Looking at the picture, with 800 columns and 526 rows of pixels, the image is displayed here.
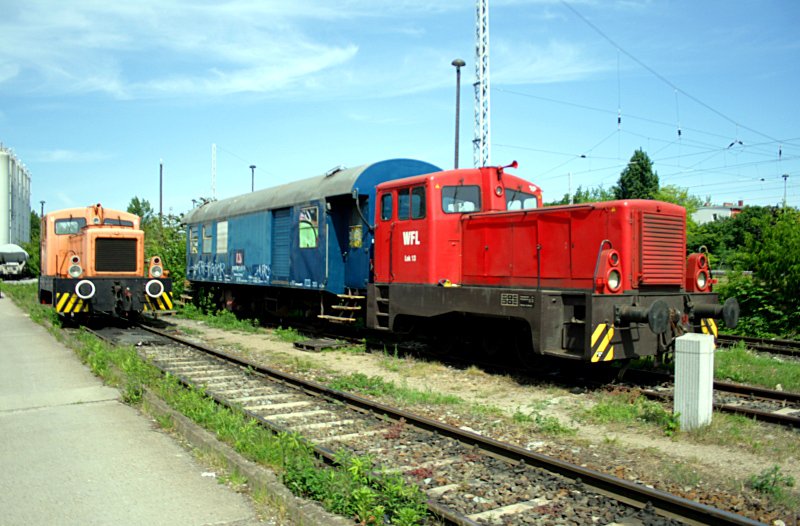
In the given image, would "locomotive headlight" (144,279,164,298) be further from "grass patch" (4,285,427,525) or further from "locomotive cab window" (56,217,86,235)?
"grass patch" (4,285,427,525)

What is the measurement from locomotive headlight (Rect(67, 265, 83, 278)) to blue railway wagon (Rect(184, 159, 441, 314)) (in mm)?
3971

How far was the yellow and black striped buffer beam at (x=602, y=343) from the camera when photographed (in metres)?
7.84

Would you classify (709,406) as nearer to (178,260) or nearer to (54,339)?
(54,339)

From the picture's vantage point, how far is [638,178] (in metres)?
58.2

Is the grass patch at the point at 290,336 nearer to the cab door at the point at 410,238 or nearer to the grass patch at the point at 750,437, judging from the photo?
the cab door at the point at 410,238

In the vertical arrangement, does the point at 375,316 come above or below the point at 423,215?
below

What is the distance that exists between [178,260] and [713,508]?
21983 mm

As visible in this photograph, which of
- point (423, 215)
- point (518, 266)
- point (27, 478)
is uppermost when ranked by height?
point (423, 215)

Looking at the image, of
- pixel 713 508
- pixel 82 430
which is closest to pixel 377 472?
pixel 713 508

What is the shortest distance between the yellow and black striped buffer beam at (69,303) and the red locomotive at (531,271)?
791 cm

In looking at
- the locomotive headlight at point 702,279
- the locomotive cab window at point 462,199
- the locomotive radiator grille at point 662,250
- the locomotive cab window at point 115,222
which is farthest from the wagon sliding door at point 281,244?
the locomotive headlight at point 702,279

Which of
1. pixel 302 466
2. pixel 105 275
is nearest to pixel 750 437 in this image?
pixel 302 466

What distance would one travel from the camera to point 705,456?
18.9 ft

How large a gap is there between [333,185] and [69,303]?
7.31m
